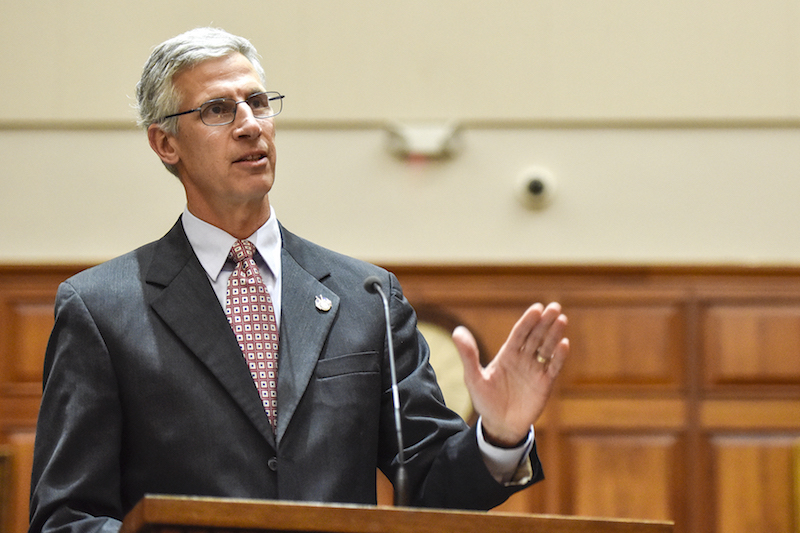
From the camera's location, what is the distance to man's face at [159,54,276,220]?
1.62 metres

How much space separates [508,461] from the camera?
1.37 meters

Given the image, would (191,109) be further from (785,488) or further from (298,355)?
(785,488)

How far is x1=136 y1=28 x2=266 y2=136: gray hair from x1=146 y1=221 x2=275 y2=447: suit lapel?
28 centimetres

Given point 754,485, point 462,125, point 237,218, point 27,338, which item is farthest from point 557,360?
point 27,338

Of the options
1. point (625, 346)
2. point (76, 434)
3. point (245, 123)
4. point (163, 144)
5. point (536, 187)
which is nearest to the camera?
point (76, 434)

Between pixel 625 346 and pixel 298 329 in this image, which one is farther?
pixel 625 346

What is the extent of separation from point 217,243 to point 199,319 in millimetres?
176

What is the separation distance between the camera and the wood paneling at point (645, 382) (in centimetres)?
448

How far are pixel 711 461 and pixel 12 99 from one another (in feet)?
14.0

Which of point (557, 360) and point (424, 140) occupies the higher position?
point (424, 140)

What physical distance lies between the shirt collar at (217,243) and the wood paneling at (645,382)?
9.54 feet

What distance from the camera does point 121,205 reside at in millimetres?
4758

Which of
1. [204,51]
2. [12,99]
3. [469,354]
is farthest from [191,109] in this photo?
[12,99]

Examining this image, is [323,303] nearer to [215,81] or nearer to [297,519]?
[215,81]
